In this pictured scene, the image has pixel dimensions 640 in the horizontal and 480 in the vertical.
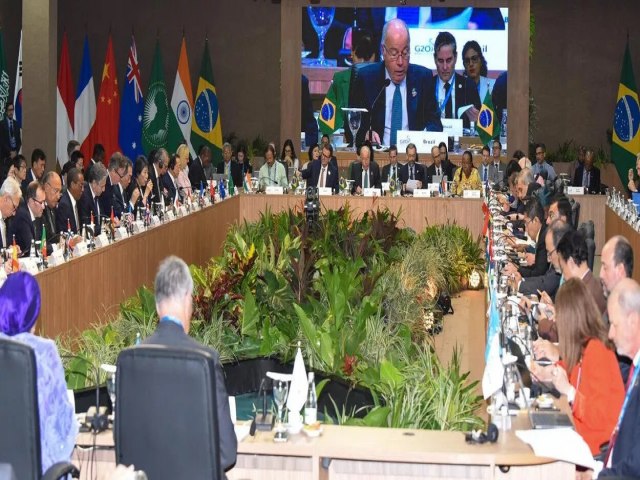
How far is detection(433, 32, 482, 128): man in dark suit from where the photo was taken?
16344 millimetres

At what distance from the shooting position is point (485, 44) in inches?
641

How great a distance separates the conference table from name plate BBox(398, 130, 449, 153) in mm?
12399

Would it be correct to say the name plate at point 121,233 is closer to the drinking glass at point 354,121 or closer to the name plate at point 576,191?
the name plate at point 576,191

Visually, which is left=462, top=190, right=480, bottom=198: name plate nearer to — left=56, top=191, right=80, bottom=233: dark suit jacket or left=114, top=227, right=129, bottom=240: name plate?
left=114, top=227, right=129, bottom=240: name plate

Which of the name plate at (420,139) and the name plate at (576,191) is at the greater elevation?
the name plate at (420,139)

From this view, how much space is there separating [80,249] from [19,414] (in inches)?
Result: 173

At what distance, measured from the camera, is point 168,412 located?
10.8ft

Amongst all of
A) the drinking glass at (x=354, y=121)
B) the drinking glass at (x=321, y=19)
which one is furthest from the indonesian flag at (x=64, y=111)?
the drinking glass at (x=354, y=121)

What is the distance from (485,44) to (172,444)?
13585 mm

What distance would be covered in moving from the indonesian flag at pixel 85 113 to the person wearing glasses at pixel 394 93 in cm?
342

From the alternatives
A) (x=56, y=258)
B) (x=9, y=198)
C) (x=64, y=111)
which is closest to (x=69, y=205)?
(x=9, y=198)

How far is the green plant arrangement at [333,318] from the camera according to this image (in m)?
5.11

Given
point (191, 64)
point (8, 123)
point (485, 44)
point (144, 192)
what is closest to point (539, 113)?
point (485, 44)

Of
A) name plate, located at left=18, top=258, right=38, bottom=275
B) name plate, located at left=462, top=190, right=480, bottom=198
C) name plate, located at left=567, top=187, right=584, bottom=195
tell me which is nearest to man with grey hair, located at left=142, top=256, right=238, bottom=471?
name plate, located at left=18, top=258, right=38, bottom=275
